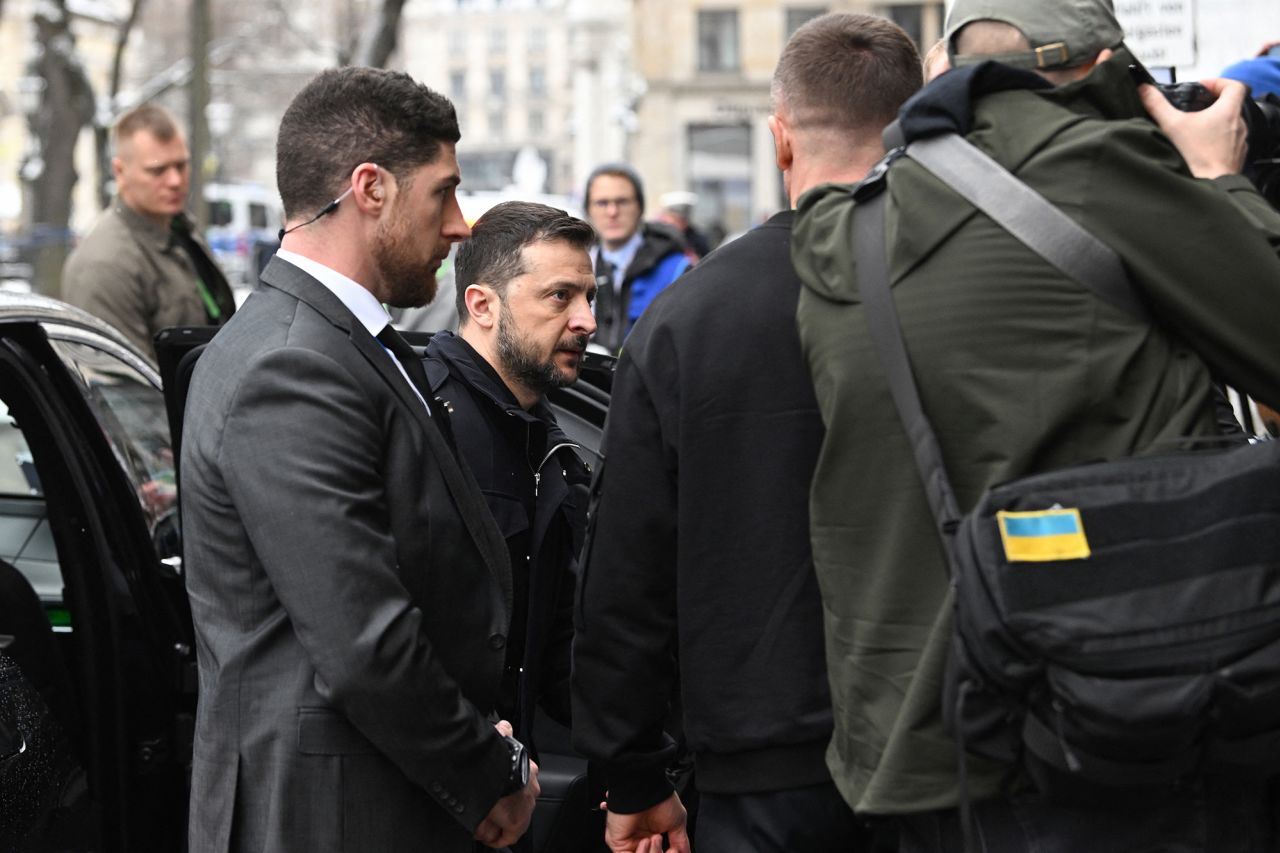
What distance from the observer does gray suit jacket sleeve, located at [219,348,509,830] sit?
2602 mm

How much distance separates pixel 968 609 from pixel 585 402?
222cm

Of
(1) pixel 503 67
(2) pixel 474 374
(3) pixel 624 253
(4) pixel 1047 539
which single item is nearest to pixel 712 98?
(3) pixel 624 253

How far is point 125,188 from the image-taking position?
7.38 metres

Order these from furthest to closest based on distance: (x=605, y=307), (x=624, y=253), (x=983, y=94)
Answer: (x=624, y=253) → (x=605, y=307) → (x=983, y=94)

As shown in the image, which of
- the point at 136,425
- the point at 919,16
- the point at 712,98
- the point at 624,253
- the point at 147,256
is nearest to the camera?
the point at 136,425

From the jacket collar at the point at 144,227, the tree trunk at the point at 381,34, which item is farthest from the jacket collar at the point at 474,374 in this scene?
the tree trunk at the point at 381,34

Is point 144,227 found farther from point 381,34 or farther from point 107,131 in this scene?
point 107,131

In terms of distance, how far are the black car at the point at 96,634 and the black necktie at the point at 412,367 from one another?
0.77m

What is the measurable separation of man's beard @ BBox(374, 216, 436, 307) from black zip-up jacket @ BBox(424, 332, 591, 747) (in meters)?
0.61

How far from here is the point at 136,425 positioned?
4555 mm

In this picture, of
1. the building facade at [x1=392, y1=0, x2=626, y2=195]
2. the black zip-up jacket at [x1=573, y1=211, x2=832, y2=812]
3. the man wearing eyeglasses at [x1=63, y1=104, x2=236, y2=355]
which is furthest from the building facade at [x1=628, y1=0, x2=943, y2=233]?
the building facade at [x1=392, y1=0, x2=626, y2=195]

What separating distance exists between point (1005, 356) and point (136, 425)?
9.59 feet

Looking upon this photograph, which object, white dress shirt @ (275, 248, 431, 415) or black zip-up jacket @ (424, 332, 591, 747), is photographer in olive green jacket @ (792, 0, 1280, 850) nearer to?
white dress shirt @ (275, 248, 431, 415)

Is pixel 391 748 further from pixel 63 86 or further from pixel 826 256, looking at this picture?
pixel 63 86
